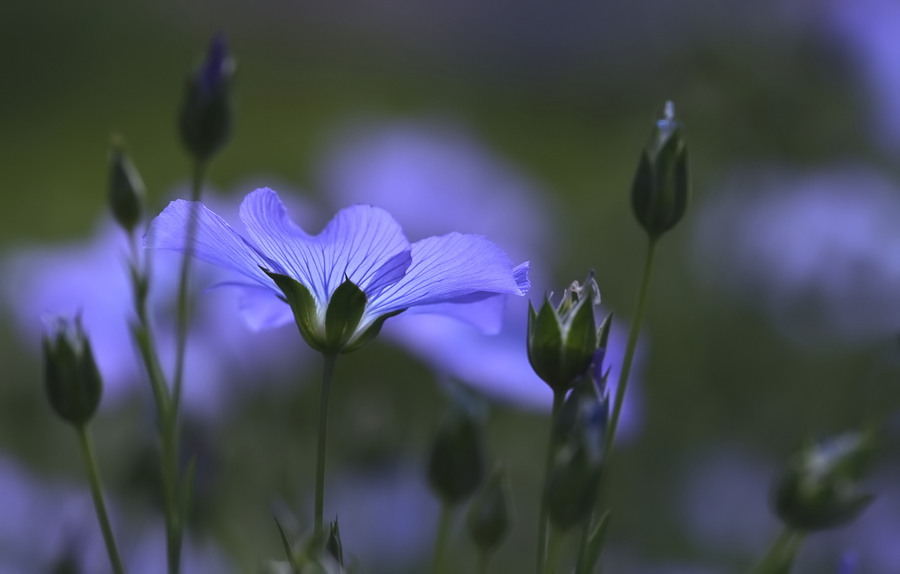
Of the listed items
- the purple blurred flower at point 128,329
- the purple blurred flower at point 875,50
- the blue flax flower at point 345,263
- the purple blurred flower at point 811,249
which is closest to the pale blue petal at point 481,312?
the blue flax flower at point 345,263

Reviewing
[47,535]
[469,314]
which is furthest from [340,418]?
[469,314]

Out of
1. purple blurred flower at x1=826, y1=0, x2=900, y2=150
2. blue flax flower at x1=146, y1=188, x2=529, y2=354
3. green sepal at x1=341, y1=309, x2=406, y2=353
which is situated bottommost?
green sepal at x1=341, y1=309, x2=406, y2=353

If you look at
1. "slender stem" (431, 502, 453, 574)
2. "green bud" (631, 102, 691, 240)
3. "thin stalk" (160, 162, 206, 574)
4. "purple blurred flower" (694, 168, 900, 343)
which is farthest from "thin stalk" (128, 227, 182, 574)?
"purple blurred flower" (694, 168, 900, 343)

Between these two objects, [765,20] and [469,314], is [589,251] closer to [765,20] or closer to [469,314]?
[765,20]

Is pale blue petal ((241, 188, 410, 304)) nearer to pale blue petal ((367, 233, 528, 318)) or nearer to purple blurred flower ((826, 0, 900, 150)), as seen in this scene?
pale blue petal ((367, 233, 528, 318))

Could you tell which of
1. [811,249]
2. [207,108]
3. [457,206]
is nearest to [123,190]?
[207,108]

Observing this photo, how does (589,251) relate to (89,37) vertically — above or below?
below

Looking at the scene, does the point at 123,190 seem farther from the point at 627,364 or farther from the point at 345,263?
the point at 627,364
